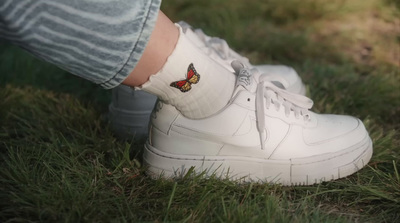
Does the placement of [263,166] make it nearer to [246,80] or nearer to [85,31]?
[246,80]

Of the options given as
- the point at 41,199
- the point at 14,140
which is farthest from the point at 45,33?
the point at 14,140

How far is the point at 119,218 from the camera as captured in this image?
46.8 inches

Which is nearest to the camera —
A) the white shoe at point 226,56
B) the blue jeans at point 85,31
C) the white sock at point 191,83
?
the blue jeans at point 85,31

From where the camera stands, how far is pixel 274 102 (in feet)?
4.64

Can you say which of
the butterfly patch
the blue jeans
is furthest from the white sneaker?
the blue jeans

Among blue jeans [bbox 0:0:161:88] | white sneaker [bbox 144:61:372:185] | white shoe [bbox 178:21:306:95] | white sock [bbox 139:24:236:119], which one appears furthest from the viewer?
white shoe [bbox 178:21:306:95]

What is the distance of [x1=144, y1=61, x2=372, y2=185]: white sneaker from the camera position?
1349 mm

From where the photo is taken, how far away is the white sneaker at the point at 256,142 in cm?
135

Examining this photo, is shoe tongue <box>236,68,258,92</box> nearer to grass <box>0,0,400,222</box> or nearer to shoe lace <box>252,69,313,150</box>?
shoe lace <box>252,69,313,150</box>

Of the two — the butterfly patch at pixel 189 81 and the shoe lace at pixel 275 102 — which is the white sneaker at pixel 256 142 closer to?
the shoe lace at pixel 275 102

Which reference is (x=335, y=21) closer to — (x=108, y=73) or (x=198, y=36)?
(x=198, y=36)

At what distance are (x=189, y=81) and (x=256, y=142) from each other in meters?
0.29

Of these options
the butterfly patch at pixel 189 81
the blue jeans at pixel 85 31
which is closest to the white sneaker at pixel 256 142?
the butterfly patch at pixel 189 81

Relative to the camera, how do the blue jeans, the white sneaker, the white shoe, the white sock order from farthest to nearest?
the white shoe, the white sneaker, the white sock, the blue jeans
